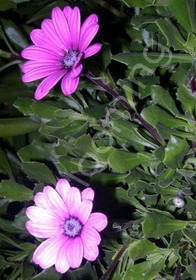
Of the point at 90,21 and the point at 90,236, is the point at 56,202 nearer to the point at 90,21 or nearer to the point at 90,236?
the point at 90,236

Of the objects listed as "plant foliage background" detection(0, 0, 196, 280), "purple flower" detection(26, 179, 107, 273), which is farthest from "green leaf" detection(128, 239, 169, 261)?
"purple flower" detection(26, 179, 107, 273)

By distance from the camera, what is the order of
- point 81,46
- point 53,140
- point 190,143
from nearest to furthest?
point 81,46 → point 190,143 → point 53,140

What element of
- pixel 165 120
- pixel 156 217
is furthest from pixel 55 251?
pixel 165 120

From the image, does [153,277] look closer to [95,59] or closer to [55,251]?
[55,251]

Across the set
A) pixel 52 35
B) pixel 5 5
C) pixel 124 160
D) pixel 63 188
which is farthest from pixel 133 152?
pixel 5 5

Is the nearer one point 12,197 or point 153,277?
point 153,277

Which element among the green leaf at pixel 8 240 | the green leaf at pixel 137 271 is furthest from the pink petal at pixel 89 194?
the green leaf at pixel 8 240
